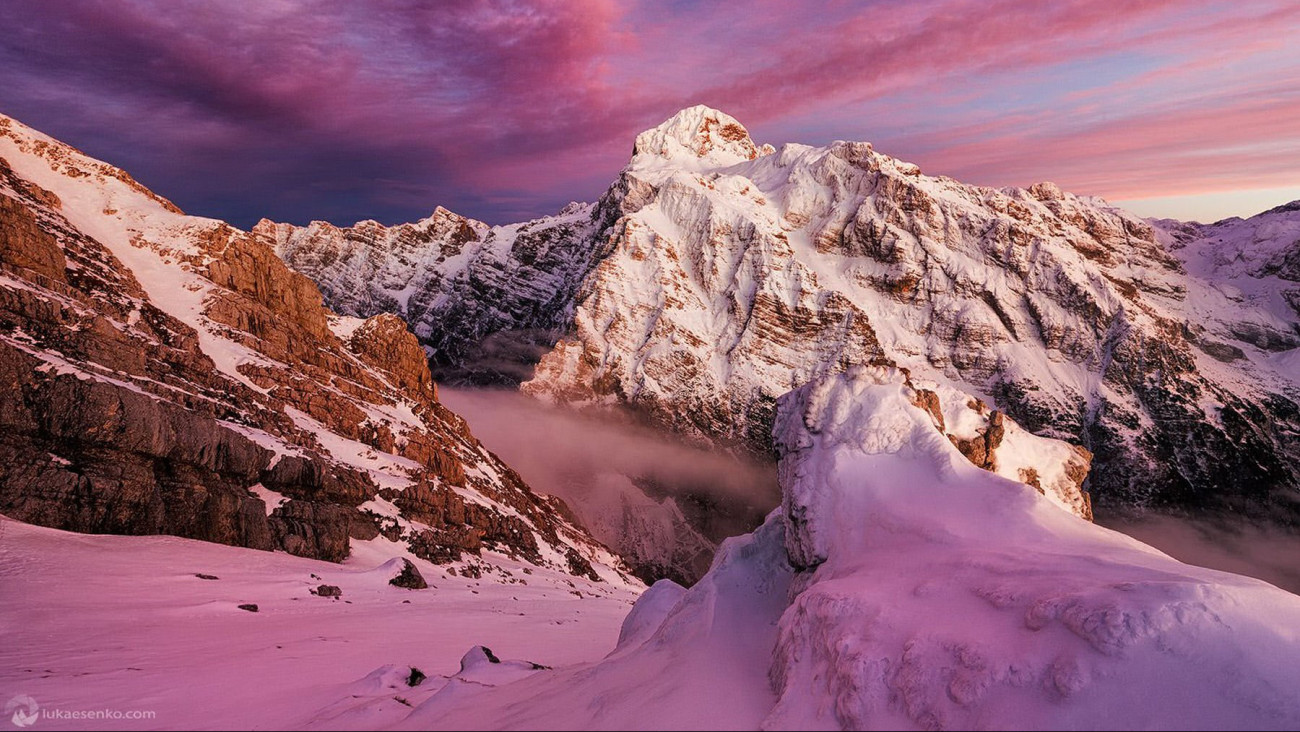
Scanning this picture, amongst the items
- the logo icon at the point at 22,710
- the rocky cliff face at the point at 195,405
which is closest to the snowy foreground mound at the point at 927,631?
the logo icon at the point at 22,710

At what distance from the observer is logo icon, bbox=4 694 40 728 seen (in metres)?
9.43

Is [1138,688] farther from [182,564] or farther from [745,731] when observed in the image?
[182,564]

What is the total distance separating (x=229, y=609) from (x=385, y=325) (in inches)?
3506

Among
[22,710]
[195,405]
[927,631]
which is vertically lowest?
[22,710]

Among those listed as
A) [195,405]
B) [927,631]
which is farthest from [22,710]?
[195,405]

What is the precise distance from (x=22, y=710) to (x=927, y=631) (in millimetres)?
14411

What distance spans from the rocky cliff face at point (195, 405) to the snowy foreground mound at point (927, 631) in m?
36.2

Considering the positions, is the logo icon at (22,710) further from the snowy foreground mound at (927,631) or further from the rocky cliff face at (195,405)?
the rocky cliff face at (195,405)

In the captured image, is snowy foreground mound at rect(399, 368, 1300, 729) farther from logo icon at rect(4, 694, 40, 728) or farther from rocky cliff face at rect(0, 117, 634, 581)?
rocky cliff face at rect(0, 117, 634, 581)

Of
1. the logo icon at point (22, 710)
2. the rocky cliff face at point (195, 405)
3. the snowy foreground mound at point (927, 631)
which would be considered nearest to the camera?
the snowy foreground mound at point (927, 631)

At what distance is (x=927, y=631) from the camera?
22.8ft

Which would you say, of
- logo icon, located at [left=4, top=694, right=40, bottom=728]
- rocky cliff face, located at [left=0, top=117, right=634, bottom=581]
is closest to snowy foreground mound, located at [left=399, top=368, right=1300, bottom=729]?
logo icon, located at [left=4, top=694, right=40, bottom=728]

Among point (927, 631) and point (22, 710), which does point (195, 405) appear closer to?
point (22, 710)

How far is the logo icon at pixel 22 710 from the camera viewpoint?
943 cm
